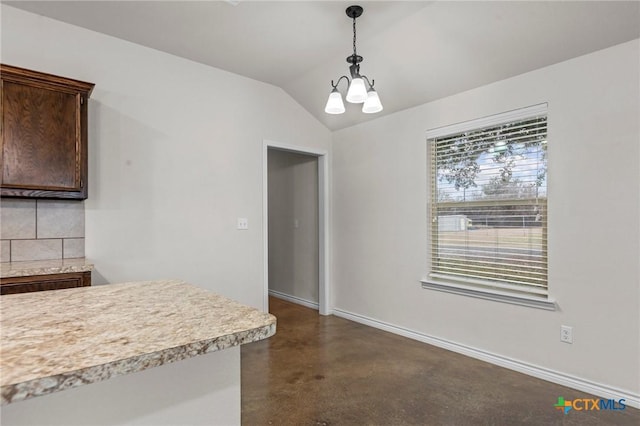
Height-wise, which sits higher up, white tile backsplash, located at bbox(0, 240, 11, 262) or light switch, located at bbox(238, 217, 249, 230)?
light switch, located at bbox(238, 217, 249, 230)

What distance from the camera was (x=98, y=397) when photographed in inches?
32.3

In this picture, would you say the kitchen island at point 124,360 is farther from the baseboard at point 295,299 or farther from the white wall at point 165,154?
the baseboard at point 295,299

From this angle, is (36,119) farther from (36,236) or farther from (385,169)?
(385,169)

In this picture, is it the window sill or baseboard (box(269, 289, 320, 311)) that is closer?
the window sill

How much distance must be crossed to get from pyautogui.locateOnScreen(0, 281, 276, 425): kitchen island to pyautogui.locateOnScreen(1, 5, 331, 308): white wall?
1965mm

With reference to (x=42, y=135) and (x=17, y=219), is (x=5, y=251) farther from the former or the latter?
(x=42, y=135)

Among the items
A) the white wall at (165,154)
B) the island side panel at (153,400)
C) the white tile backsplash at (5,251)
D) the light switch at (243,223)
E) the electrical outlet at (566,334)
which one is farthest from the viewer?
the light switch at (243,223)

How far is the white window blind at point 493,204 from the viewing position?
2.77 m

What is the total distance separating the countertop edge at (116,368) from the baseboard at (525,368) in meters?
2.64

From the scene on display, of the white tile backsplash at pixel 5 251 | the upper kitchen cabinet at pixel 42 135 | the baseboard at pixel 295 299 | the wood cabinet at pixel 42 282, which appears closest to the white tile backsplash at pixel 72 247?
the white tile backsplash at pixel 5 251

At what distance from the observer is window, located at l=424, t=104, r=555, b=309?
109 inches

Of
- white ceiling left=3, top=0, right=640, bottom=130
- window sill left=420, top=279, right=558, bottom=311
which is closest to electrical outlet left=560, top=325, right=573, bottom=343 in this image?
window sill left=420, top=279, right=558, bottom=311

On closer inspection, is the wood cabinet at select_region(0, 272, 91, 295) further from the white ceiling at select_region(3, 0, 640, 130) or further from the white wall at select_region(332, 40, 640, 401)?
the white wall at select_region(332, 40, 640, 401)

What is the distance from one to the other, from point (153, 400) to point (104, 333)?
0.67ft
